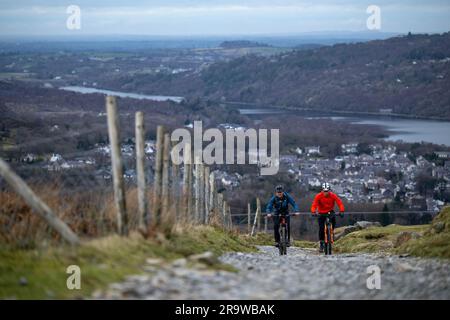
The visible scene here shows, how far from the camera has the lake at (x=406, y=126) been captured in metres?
126

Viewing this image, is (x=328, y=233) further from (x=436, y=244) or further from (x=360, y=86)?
(x=360, y=86)

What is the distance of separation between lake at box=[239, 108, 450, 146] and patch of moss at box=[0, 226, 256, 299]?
4265 inches

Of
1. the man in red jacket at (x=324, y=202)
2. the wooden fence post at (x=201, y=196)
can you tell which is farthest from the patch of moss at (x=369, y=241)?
the wooden fence post at (x=201, y=196)

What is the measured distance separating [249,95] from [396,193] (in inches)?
4563

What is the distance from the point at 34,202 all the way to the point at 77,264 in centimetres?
95

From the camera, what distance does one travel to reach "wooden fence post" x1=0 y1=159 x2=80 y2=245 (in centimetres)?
1053

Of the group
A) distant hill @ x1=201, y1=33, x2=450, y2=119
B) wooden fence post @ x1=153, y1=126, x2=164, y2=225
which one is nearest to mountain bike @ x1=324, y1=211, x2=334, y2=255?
wooden fence post @ x1=153, y1=126, x2=164, y2=225

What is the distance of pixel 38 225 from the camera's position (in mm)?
11820

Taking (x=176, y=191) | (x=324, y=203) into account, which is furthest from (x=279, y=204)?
(x=176, y=191)

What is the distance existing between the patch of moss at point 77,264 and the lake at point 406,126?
108321 mm

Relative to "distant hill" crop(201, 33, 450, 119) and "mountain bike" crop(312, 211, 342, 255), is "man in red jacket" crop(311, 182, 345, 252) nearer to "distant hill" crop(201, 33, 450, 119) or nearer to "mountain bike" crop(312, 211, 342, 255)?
"mountain bike" crop(312, 211, 342, 255)

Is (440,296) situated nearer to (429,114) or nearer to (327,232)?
(327,232)

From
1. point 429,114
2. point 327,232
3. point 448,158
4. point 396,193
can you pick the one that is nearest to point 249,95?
point 429,114

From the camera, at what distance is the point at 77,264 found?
1066cm
